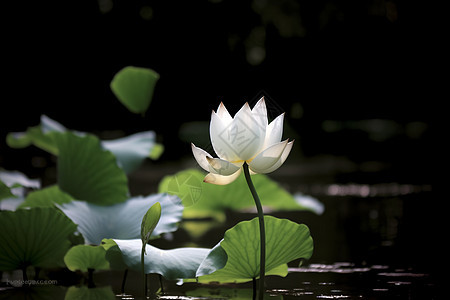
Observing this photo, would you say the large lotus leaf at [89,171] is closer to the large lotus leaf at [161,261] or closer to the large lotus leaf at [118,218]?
the large lotus leaf at [118,218]

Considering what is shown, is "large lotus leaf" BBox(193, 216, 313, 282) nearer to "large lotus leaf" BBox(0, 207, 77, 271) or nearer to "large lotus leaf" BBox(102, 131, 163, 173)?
"large lotus leaf" BBox(0, 207, 77, 271)

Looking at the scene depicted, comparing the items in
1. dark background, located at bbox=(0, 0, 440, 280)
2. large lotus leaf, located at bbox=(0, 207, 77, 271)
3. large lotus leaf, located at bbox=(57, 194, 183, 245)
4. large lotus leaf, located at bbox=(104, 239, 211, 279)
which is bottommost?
large lotus leaf, located at bbox=(104, 239, 211, 279)

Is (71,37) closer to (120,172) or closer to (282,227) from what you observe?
(120,172)

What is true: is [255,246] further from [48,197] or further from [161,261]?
[48,197]

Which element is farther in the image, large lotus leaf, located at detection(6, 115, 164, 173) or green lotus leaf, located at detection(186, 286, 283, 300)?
large lotus leaf, located at detection(6, 115, 164, 173)

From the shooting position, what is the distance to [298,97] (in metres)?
5.18

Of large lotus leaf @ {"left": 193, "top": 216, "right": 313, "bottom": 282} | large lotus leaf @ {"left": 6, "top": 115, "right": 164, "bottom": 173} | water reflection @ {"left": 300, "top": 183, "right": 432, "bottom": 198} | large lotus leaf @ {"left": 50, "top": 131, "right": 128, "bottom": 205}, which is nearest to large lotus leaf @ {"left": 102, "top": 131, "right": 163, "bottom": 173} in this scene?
large lotus leaf @ {"left": 6, "top": 115, "right": 164, "bottom": 173}

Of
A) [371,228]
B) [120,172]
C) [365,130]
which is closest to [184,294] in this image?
[120,172]

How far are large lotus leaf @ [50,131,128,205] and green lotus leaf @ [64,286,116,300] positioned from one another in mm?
219

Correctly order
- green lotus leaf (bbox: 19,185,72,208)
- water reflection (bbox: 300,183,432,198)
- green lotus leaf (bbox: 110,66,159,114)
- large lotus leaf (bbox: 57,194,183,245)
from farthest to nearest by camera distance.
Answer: water reflection (bbox: 300,183,432,198) → green lotus leaf (bbox: 110,66,159,114) → green lotus leaf (bbox: 19,185,72,208) → large lotus leaf (bbox: 57,194,183,245)

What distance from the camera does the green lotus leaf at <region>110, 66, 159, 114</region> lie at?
979 mm

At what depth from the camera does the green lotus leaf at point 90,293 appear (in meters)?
0.59

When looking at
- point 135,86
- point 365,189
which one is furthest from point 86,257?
point 365,189

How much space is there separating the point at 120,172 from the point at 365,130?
4.02 m
